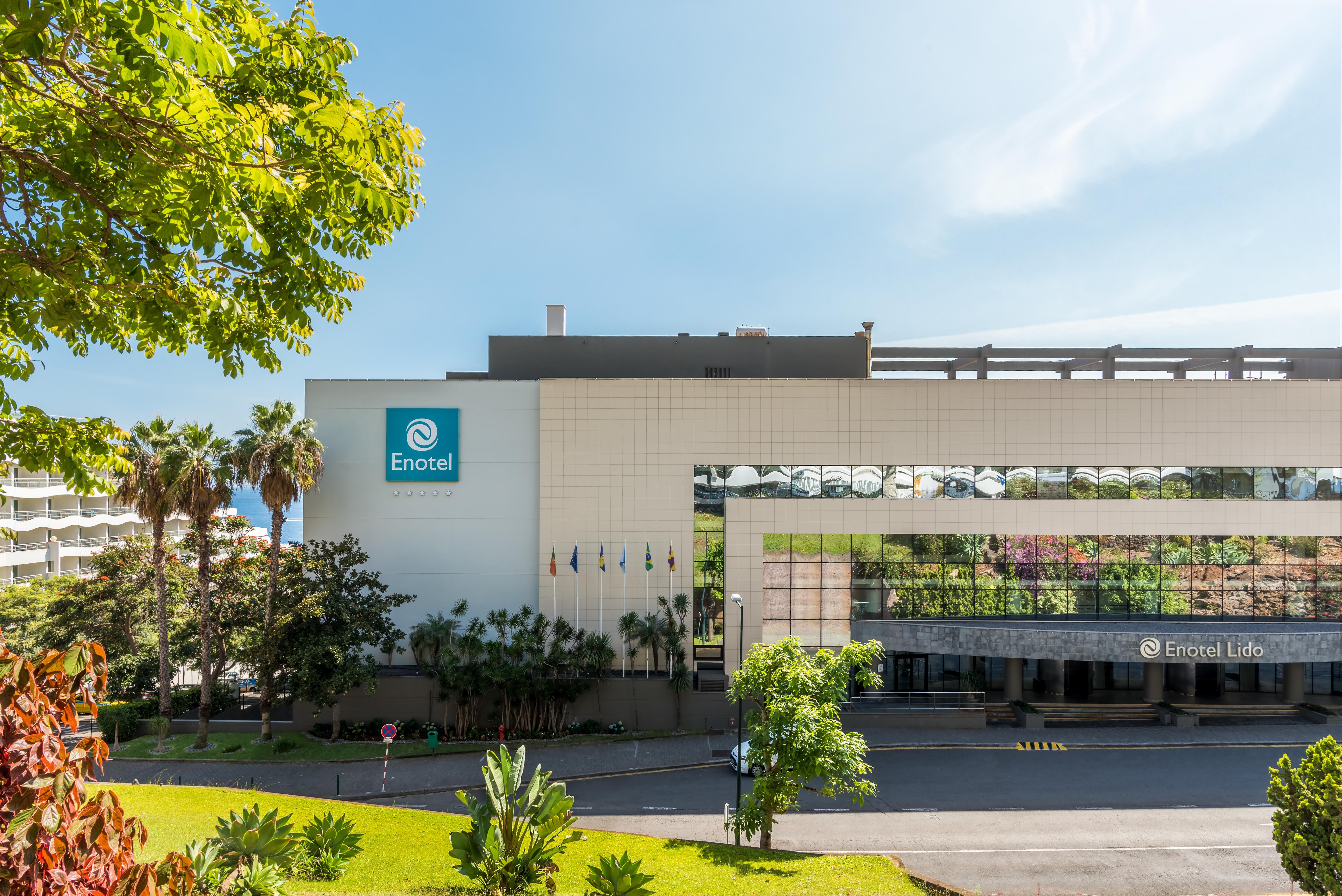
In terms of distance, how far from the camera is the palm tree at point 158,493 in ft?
89.4

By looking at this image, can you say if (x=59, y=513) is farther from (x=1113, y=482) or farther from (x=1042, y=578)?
(x=1113, y=482)

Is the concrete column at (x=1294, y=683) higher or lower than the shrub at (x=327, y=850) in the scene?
lower

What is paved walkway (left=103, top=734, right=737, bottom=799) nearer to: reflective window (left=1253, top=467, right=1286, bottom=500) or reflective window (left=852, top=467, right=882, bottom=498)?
reflective window (left=852, top=467, right=882, bottom=498)

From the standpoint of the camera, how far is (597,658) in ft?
95.9

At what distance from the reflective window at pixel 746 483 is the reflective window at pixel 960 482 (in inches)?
355

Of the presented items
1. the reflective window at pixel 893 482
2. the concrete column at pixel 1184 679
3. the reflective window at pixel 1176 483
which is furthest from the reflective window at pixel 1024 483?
the concrete column at pixel 1184 679

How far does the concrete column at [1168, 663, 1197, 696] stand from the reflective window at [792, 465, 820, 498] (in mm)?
19421

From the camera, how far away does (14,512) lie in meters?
55.0

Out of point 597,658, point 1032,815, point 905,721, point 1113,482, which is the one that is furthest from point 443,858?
point 1113,482

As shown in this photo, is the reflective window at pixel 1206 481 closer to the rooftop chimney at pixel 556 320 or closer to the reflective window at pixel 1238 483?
the reflective window at pixel 1238 483

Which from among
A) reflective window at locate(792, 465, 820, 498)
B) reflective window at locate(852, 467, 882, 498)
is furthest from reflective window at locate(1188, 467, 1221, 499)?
reflective window at locate(792, 465, 820, 498)

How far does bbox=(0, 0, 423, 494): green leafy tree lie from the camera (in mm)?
5035

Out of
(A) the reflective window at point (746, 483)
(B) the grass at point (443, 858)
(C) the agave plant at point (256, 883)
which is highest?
(A) the reflective window at point (746, 483)

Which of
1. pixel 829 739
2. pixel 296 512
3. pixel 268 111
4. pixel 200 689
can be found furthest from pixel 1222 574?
pixel 200 689
